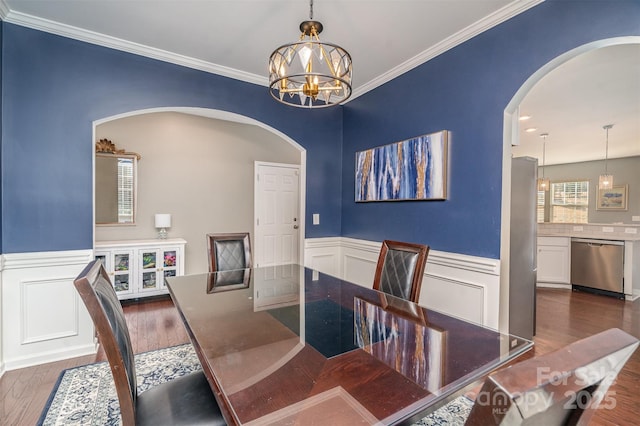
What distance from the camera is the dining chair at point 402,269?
1.88 metres

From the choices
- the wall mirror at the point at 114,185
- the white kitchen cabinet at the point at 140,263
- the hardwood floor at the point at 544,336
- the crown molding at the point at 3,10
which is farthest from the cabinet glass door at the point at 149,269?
the crown molding at the point at 3,10

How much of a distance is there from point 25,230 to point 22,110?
3.12 ft

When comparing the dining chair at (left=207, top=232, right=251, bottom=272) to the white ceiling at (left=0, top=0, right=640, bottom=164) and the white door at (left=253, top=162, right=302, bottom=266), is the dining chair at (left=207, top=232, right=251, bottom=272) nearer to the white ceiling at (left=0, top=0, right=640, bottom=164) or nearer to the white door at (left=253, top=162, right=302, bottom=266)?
the white ceiling at (left=0, top=0, right=640, bottom=164)

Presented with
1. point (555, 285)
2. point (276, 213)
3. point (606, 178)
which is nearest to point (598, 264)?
point (555, 285)

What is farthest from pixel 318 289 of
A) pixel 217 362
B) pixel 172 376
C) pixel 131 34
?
pixel 131 34

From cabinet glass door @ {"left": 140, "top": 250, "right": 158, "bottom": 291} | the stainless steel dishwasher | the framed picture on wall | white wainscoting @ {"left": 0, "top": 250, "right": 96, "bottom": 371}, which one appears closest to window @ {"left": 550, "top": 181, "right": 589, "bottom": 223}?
the framed picture on wall

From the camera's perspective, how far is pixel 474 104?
2.35 metres

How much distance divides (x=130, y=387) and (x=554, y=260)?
6.21 m

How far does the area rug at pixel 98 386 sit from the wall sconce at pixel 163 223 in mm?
1988

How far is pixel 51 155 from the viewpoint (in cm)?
241

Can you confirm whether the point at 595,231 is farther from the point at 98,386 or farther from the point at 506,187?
the point at 98,386

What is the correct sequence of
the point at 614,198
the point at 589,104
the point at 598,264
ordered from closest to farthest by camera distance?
the point at 589,104, the point at 598,264, the point at 614,198

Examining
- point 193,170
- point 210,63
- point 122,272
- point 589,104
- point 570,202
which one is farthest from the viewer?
point 570,202

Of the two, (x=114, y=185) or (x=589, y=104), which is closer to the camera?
(x=589, y=104)
